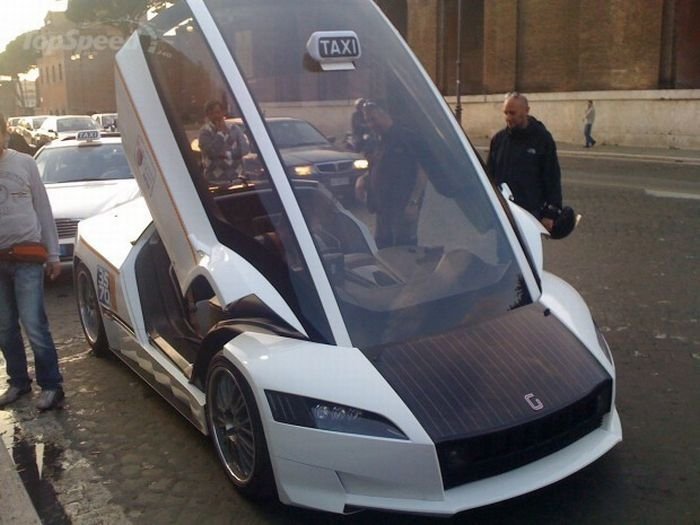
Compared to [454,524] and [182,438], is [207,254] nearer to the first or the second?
[182,438]

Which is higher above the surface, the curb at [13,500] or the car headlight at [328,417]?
the car headlight at [328,417]

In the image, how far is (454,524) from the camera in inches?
141

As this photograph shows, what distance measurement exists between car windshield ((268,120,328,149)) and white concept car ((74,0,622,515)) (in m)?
0.06

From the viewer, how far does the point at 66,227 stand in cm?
890

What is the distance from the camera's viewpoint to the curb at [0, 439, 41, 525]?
12.7 ft

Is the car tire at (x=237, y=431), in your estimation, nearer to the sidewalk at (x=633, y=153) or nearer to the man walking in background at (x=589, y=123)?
the sidewalk at (x=633, y=153)

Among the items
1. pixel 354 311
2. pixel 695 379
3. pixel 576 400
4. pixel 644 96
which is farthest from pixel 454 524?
pixel 644 96

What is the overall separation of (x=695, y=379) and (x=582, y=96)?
92.8 feet

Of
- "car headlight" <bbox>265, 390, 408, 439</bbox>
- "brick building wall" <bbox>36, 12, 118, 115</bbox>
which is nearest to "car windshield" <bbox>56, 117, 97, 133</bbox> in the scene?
"car headlight" <bbox>265, 390, 408, 439</bbox>

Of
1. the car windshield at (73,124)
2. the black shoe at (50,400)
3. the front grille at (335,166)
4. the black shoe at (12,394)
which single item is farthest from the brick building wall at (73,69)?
the front grille at (335,166)

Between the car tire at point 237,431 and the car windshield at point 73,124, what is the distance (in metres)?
25.4

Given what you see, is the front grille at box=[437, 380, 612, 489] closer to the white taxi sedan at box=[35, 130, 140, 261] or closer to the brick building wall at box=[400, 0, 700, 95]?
the white taxi sedan at box=[35, 130, 140, 261]

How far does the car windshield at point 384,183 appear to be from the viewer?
391 cm

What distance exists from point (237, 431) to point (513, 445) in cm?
A: 131
